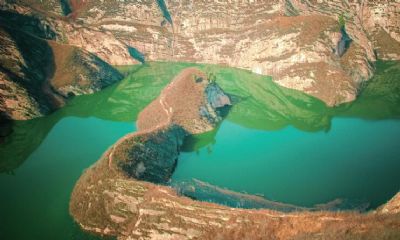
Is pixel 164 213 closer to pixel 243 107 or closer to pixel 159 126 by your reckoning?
pixel 159 126

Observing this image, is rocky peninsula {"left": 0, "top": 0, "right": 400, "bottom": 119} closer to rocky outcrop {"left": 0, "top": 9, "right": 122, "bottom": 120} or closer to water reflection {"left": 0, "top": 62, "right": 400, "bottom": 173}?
rocky outcrop {"left": 0, "top": 9, "right": 122, "bottom": 120}

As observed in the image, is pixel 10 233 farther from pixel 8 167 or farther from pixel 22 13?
pixel 22 13

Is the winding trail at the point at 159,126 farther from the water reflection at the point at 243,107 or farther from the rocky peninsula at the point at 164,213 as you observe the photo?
the water reflection at the point at 243,107

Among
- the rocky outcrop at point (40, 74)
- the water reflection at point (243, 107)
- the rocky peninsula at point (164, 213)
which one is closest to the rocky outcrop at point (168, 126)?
the rocky peninsula at point (164, 213)

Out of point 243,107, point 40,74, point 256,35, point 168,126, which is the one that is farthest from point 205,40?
point 168,126

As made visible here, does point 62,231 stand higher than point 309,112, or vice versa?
point 62,231

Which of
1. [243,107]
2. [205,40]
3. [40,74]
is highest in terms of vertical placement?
[40,74]

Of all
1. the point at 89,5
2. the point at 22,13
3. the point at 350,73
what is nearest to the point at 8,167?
the point at 350,73
